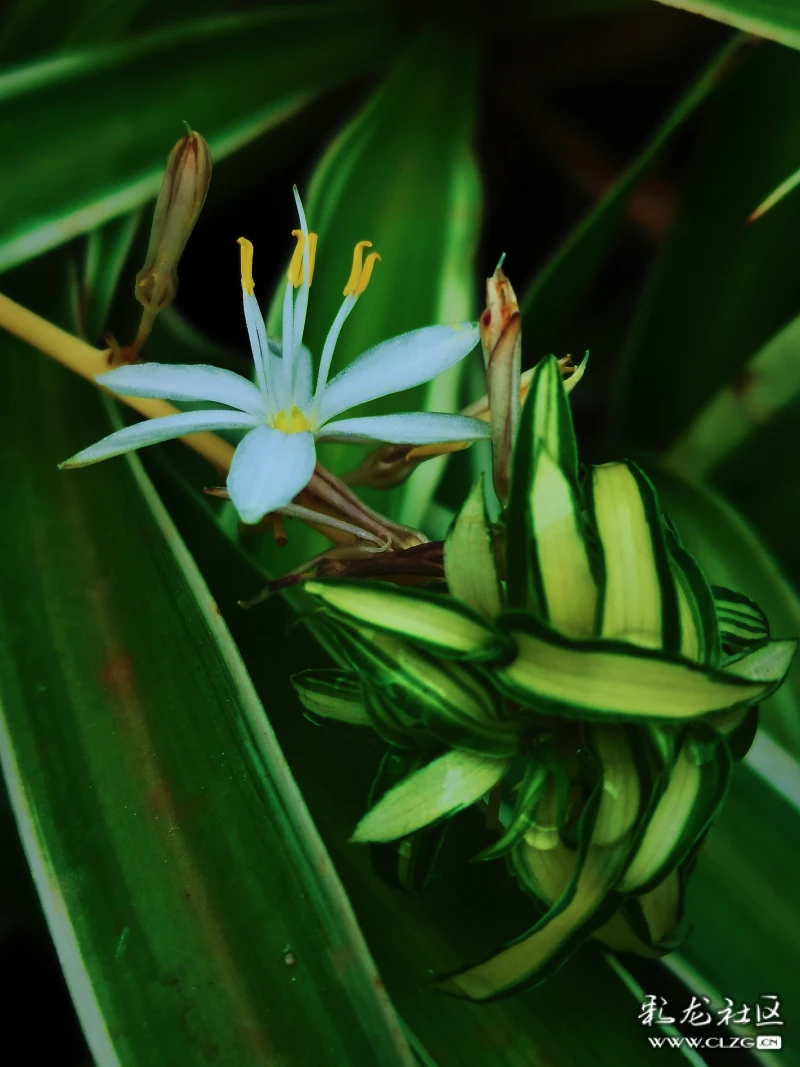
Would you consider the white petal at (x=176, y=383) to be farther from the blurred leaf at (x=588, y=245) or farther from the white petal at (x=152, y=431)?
the blurred leaf at (x=588, y=245)

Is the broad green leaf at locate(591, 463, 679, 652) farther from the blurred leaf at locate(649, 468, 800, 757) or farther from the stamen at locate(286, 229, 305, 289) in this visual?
the blurred leaf at locate(649, 468, 800, 757)

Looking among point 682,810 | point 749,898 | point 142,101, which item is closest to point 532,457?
point 682,810

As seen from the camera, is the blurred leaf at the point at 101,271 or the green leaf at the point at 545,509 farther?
the blurred leaf at the point at 101,271

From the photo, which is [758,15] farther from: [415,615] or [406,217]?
[415,615]

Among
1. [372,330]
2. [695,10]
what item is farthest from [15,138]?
[695,10]

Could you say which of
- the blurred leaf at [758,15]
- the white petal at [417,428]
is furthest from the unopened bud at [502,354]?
the blurred leaf at [758,15]

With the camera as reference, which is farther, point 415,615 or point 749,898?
point 749,898

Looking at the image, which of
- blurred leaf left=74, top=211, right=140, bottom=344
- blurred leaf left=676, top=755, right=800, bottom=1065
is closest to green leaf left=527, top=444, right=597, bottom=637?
blurred leaf left=676, top=755, right=800, bottom=1065
